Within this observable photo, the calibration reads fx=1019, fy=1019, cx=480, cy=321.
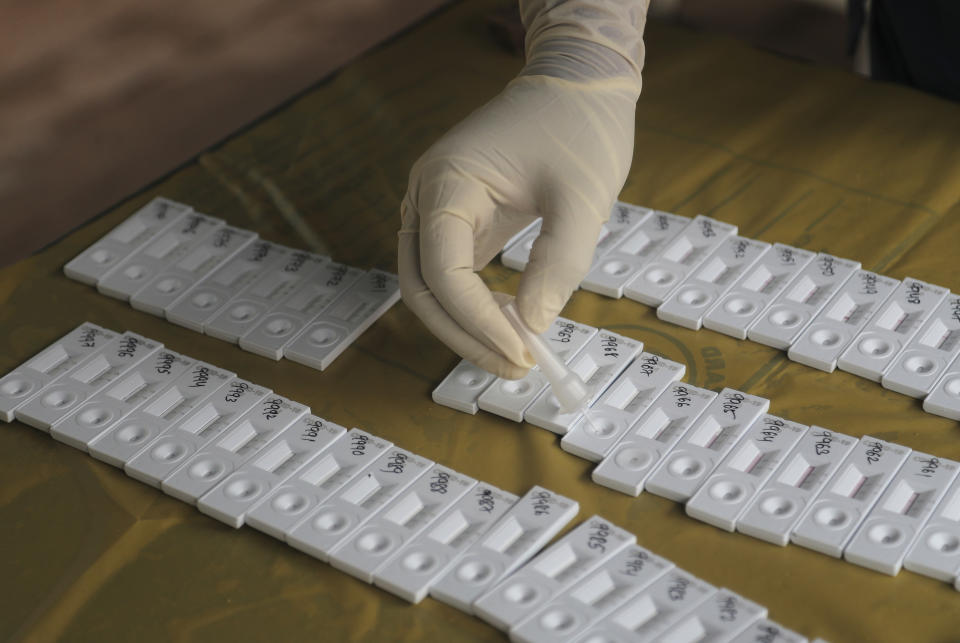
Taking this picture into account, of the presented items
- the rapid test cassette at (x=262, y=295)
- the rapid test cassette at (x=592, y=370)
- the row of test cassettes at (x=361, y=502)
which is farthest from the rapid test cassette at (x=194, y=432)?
the rapid test cassette at (x=592, y=370)

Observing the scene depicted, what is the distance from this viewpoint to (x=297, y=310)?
1.42 m

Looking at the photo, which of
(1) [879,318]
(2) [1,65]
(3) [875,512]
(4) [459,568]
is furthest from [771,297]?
(2) [1,65]

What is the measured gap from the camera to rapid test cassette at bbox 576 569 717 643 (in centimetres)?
97

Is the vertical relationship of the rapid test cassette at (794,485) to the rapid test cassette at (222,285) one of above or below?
below

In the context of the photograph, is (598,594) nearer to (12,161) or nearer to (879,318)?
(879,318)

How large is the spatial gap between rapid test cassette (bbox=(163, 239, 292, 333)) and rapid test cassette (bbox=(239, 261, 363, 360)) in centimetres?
8

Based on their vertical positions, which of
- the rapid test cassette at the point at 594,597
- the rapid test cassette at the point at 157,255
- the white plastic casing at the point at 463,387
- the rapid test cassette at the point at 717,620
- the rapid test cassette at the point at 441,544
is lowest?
the rapid test cassette at the point at 717,620

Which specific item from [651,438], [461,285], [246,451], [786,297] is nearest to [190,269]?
[246,451]

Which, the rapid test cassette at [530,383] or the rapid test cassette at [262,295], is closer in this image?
the rapid test cassette at [530,383]

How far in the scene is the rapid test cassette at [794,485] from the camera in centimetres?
106

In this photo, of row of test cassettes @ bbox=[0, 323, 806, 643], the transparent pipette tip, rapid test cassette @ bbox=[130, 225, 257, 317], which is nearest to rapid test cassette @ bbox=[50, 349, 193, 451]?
row of test cassettes @ bbox=[0, 323, 806, 643]

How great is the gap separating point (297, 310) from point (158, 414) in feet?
0.81

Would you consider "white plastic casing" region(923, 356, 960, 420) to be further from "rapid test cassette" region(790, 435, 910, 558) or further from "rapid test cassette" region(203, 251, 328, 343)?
"rapid test cassette" region(203, 251, 328, 343)

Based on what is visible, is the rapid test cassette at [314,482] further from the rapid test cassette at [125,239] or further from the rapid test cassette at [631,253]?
the rapid test cassette at [125,239]
